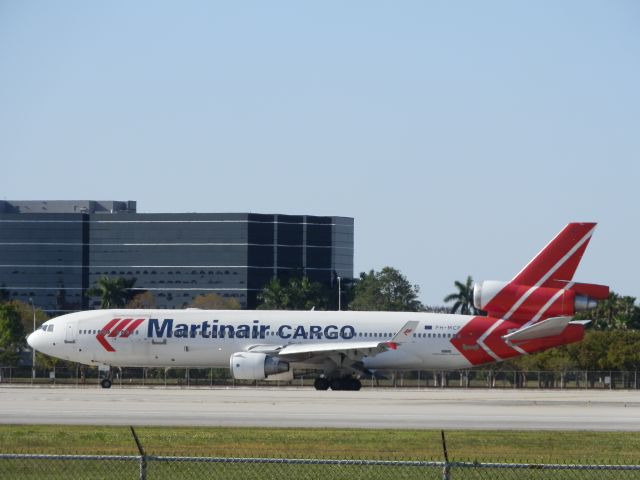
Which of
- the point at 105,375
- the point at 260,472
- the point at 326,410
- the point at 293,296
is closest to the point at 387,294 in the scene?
the point at 293,296

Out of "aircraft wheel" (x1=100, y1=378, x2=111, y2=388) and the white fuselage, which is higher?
the white fuselage

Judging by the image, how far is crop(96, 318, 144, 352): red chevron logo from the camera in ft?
205

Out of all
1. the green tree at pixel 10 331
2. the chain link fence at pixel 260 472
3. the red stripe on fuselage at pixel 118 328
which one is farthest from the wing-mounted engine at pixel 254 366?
the green tree at pixel 10 331

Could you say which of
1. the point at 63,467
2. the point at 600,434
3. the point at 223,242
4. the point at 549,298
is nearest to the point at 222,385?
the point at 549,298

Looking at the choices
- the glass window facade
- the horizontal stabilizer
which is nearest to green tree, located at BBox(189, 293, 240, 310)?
the glass window facade

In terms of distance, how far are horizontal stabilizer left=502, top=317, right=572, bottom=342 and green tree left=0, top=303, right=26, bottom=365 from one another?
47904 mm

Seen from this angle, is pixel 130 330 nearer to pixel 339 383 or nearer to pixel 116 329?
pixel 116 329

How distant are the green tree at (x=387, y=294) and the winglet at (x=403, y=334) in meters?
75.5

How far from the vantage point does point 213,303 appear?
482ft

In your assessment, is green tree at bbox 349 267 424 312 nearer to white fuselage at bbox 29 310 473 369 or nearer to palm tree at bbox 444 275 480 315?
palm tree at bbox 444 275 480 315

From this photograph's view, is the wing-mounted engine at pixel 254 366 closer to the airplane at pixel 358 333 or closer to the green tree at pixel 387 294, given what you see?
the airplane at pixel 358 333

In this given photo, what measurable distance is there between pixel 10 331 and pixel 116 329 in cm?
4104

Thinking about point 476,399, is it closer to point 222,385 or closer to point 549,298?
point 549,298

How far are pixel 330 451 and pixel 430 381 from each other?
1888 inches
